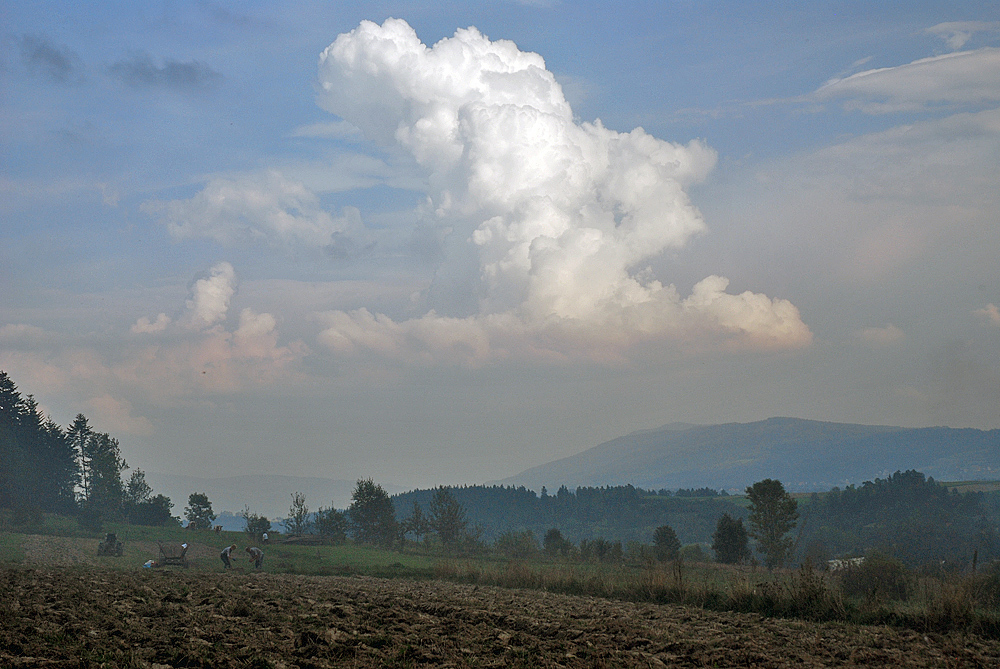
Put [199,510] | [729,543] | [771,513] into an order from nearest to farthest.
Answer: [771,513] < [729,543] < [199,510]

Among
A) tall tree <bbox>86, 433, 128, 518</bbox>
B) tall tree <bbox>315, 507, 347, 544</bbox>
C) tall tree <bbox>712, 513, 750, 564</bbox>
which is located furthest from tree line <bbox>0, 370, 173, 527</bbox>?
tall tree <bbox>712, 513, 750, 564</bbox>

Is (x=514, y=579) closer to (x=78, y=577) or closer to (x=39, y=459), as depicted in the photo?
(x=78, y=577)

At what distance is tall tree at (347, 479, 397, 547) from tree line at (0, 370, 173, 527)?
1045 inches

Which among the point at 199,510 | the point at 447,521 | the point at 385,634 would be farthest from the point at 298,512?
the point at 385,634

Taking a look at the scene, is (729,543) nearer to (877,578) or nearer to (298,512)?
(877,578)

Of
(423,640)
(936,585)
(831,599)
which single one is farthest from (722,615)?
(423,640)

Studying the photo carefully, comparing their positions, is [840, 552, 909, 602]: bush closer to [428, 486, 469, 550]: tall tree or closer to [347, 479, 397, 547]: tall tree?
[428, 486, 469, 550]: tall tree

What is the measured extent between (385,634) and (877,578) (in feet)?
84.4

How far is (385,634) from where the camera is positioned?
1883cm

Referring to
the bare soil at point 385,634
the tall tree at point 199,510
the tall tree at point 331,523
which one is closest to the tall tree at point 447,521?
the tall tree at point 331,523

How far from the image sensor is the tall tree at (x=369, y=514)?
11338 cm

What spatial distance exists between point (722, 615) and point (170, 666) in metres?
18.7

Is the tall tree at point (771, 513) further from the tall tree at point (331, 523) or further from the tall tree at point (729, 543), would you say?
the tall tree at point (331, 523)

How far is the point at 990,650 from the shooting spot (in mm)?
20250
